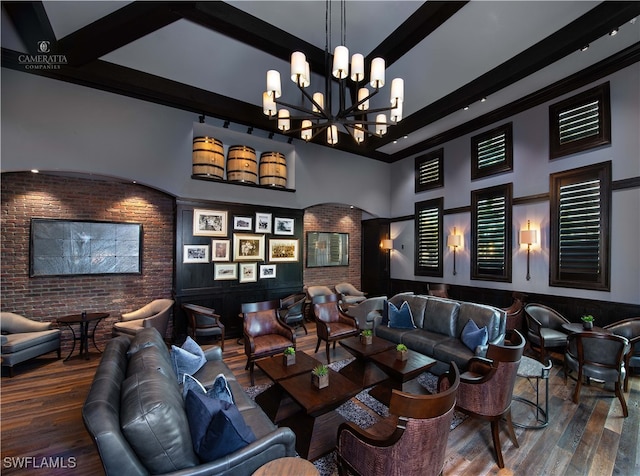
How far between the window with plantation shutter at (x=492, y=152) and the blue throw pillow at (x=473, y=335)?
3312 mm

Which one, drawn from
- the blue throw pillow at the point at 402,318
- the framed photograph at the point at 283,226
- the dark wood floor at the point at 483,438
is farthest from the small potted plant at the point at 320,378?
the framed photograph at the point at 283,226

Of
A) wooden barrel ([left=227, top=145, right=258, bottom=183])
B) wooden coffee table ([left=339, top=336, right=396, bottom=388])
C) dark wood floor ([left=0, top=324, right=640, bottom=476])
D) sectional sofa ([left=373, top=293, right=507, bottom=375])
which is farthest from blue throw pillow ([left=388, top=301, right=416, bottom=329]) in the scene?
wooden barrel ([left=227, top=145, right=258, bottom=183])

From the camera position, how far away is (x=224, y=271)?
5.22 m

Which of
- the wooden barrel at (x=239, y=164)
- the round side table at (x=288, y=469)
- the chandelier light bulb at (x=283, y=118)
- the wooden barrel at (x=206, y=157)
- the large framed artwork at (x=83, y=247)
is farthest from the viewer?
the wooden barrel at (x=239, y=164)

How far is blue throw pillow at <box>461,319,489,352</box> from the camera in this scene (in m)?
3.31

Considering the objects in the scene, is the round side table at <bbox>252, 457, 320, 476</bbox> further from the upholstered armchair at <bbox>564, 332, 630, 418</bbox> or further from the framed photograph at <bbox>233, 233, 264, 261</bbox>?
the framed photograph at <bbox>233, 233, 264, 261</bbox>

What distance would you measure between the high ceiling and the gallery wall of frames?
185 centimetres

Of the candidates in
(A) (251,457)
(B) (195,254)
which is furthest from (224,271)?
(A) (251,457)

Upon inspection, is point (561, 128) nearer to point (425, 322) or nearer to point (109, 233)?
point (425, 322)

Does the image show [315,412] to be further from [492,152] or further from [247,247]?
[492,152]

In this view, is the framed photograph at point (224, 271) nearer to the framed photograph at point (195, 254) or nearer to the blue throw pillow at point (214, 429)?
the framed photograph at point (195, 254)

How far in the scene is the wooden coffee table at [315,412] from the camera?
2.16 m

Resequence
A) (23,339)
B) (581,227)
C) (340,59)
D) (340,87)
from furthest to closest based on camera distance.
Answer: (581,227) < (23,339) < (340,87) < (340,59)

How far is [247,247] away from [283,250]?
80cm
